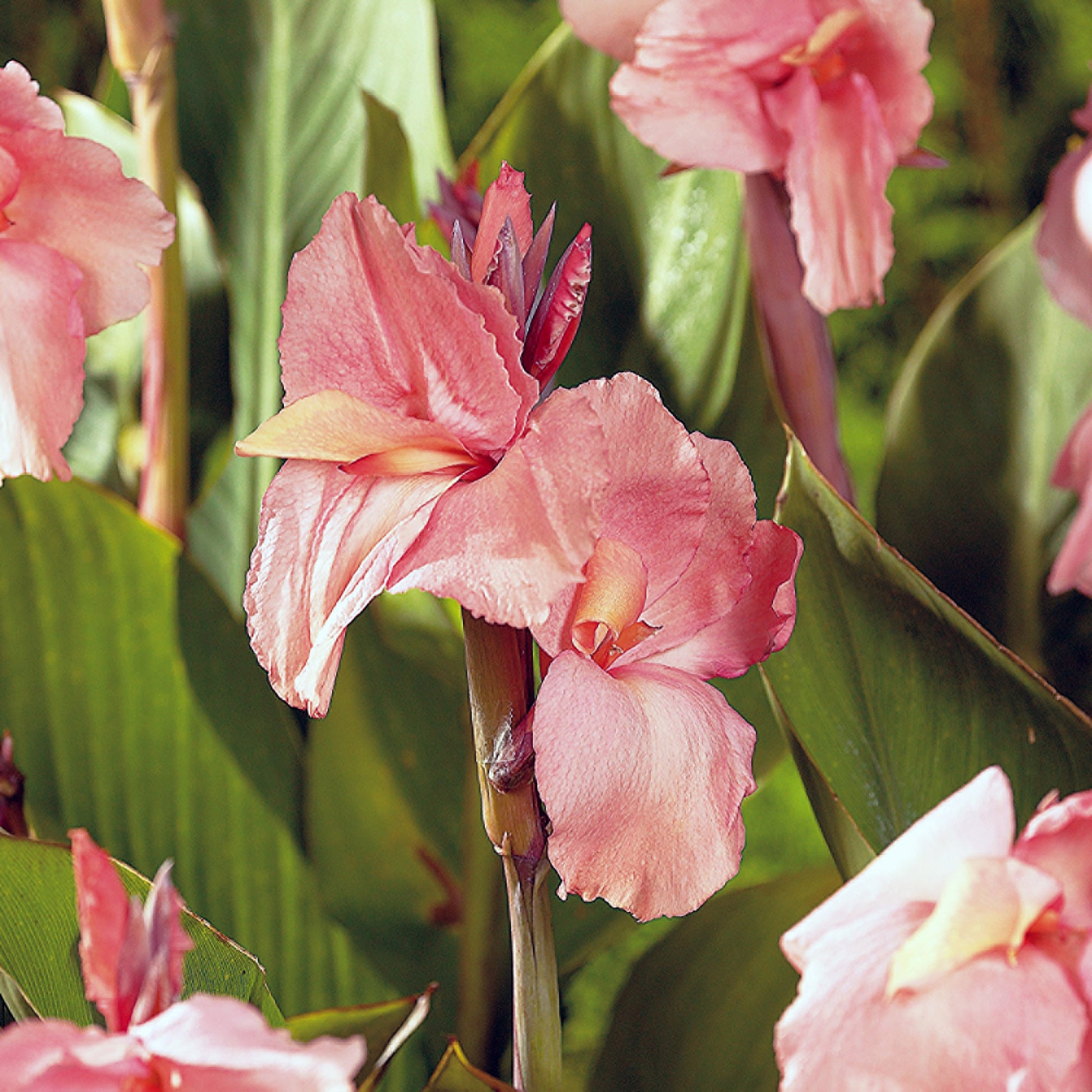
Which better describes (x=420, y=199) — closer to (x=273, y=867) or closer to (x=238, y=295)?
(x=238, y=295)

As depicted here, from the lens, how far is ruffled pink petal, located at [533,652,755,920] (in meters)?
0.15

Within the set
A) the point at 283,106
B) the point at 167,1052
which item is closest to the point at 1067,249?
the point at 167,1052

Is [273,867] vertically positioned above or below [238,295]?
below

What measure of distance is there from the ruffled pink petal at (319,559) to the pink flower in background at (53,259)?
0.05 m

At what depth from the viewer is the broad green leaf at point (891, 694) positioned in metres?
0.24

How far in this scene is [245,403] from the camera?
44cm

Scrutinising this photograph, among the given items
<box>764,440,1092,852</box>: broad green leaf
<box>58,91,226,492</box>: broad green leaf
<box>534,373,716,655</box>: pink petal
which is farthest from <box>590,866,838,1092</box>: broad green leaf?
<box>58,91,226,492</box>: broad green leaf

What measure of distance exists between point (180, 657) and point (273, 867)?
0.07 meters

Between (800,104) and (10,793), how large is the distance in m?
0.21

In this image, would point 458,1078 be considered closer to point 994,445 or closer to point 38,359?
point 38,359

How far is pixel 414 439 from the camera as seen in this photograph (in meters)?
0.15

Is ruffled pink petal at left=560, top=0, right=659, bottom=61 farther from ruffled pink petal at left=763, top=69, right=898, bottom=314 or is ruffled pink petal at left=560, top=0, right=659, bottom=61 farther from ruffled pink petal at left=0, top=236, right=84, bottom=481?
ruffled pink petal at left=0, top=236, right=84, bottom=481

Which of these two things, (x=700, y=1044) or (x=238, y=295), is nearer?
(x=700, y=1044)

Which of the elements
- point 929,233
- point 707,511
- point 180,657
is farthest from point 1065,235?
point 929,233
